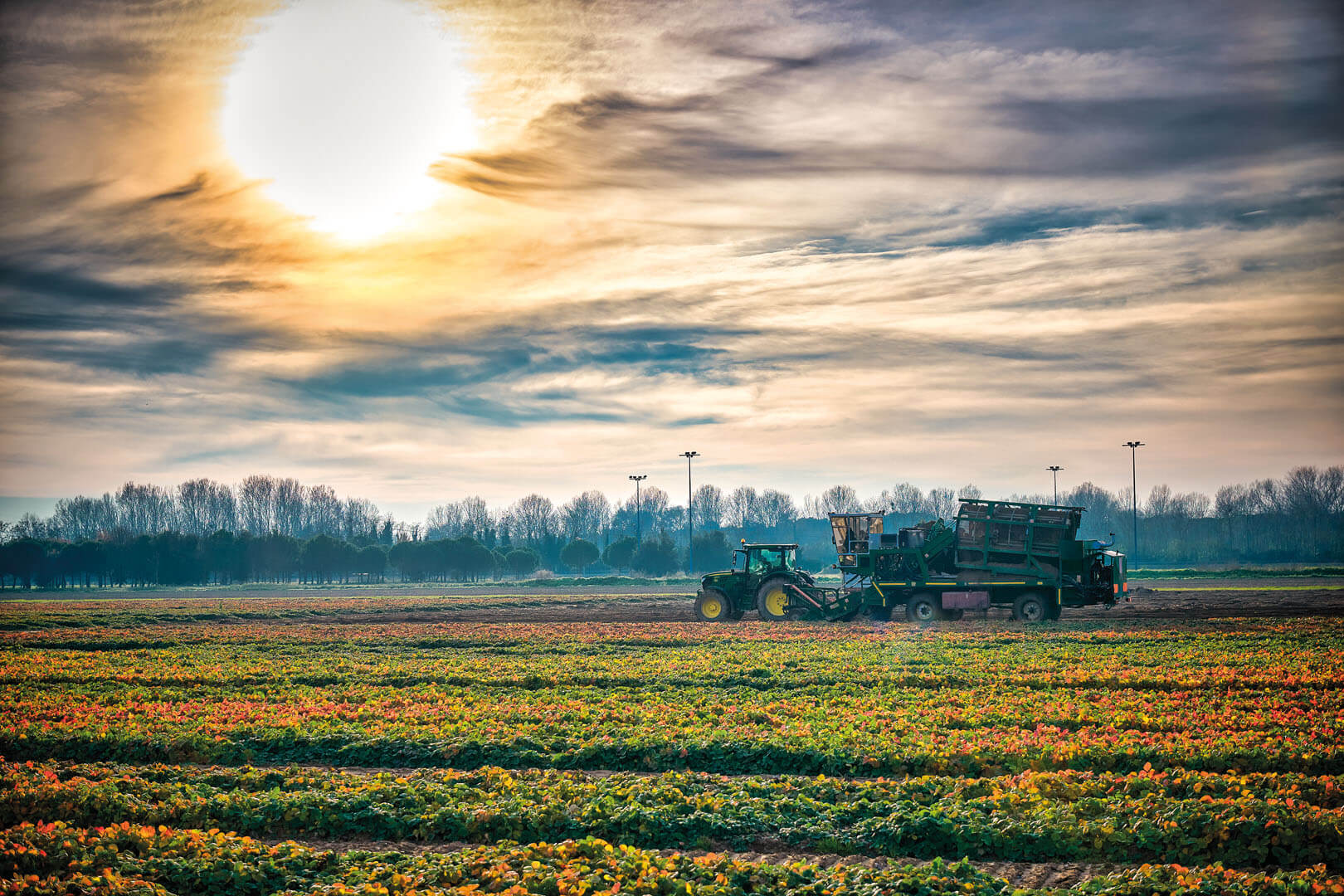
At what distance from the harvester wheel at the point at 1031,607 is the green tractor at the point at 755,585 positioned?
8.38 metres

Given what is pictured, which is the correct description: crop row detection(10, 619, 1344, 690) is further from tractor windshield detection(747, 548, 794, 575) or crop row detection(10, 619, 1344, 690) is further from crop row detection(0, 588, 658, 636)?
crop row detection(0, 588, 658, 636)

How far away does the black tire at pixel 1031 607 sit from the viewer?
3938cm

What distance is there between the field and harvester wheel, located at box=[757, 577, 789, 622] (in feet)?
36.0

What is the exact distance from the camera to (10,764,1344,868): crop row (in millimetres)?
11547

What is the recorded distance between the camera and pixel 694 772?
1595cm

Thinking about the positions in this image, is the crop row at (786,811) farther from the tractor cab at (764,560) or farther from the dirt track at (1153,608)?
the tractor cab at (764,560)

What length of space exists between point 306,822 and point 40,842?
3034mm

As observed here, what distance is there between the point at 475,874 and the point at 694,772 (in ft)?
18.7

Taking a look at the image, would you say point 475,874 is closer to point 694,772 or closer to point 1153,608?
point 694,772

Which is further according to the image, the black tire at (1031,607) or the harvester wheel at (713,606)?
the harvester wheel at (713,606)

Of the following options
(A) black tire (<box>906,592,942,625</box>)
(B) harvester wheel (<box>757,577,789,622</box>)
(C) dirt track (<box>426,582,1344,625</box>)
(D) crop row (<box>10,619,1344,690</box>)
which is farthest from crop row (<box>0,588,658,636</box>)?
(A) black tire (<box>906,592,942,625</box>)

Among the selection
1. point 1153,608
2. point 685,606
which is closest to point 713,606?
point 685,606

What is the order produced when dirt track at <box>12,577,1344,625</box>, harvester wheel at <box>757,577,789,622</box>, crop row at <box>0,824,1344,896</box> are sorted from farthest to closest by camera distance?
dirt track at <box>12,577,1344,625</box> < harvester wheel at <box>757,577,789,622</box> < crop row at <box>0,824,1344,896</box>

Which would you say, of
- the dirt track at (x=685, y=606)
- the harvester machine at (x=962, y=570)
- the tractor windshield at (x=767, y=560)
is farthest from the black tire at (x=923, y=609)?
the tractor windshield at (x=767, y=560)
